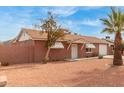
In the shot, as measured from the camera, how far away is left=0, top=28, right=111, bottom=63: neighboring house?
21.8 meters

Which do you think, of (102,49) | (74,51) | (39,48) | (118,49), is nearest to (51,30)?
(39,48)

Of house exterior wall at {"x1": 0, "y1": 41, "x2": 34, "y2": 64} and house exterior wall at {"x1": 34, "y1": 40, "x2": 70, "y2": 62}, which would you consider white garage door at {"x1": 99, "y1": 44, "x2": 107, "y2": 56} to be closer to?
house exterior wall at {"x1": 34, "y1": 40, "x2": 70, "y2": 62}

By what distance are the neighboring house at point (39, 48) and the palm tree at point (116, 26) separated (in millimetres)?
6197

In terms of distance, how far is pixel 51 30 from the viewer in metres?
22.2

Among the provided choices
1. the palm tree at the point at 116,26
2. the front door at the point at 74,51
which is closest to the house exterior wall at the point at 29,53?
the front door at the point at 74,51

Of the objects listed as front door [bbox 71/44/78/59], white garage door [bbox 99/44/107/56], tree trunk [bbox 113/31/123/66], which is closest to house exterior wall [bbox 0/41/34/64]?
front door [bbox 71/44/78/59]

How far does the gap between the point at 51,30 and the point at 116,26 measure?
7122mm

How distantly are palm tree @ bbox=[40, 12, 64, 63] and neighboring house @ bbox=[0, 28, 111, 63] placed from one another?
88 cm

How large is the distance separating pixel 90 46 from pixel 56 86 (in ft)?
63.1

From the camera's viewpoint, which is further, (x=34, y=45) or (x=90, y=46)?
(x=90, y=46)

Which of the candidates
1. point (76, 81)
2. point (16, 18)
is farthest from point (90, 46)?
point (76, 81)
